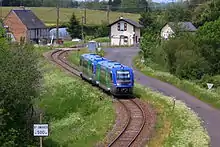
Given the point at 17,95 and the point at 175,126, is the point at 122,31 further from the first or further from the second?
the point at 17,95

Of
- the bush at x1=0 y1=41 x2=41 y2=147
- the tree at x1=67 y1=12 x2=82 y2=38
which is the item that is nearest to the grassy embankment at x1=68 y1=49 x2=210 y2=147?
the bush at x1=0 y1=41 x2=41 y2=147

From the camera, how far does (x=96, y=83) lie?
39156 millimetres

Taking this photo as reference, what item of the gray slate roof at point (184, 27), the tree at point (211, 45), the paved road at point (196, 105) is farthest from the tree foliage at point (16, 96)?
the gray slate roof at point (184, 27)

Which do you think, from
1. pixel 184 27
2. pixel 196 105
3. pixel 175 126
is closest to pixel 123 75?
pixel 196 105

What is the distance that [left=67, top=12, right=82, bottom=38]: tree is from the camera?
96625 millimetres

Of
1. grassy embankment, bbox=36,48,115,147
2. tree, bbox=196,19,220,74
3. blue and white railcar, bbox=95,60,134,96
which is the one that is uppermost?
tree, bbox=196,19,220,74

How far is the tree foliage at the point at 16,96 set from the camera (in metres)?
20.8

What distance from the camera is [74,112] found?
33312mm

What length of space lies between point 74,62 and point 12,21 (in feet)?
108

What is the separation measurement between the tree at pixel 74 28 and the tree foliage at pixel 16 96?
72.2 meters

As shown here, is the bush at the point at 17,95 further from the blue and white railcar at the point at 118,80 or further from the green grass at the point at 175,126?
the blue and white railcar at the point at 118,80

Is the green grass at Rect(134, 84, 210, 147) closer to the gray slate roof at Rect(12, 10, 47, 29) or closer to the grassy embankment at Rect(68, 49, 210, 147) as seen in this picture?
the grassy embankment at Rect(68, 49, 210, 147)

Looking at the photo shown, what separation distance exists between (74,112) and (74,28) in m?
66.2

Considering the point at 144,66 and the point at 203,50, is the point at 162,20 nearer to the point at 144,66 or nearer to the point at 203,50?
the point at 144,66
